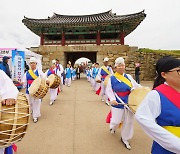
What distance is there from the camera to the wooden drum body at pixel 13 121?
169cm

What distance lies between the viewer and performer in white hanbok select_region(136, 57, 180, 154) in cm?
137

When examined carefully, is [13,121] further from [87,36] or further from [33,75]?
[87,36]

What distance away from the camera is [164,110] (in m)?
1.42

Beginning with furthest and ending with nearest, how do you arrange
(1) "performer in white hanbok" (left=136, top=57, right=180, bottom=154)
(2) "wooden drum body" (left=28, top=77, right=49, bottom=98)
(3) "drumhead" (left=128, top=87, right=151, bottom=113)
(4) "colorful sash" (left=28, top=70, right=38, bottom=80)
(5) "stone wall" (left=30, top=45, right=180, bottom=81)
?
1. (5) "stone wall" (left=30, top=45, right=180, bottom=81)
2. (4) "colorful sash" (left=28, top=70, right=38, bottom=80)
3. (2) "wooden drum body" (left=28, top=77, right=49, bottom=98)
4. (3) "drumhead" (left=128, top=87, right=151, bottom=113)
5. (1) "performer in white hanbok" (left=136, top=57, right=180, bottom=154)

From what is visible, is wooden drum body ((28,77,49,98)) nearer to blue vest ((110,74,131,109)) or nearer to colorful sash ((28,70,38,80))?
colorful sash ((28,70,38,80))

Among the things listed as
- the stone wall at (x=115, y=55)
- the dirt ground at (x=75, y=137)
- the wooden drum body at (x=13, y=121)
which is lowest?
the dirt ground at (x=75, y=137)

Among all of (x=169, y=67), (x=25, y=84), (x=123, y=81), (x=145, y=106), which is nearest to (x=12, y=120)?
(x=145, y=106)

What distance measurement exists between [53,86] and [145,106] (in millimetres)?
5320

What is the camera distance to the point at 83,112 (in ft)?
19.0

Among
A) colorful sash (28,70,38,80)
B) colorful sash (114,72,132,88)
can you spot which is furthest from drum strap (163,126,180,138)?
colorful sash (28,70,38,80)

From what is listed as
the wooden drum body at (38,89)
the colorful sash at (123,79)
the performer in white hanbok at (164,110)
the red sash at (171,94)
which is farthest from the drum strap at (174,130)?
the wooden drum body at (38,89)

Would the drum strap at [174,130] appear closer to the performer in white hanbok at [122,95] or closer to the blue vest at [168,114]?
the blue vest at [168,114]

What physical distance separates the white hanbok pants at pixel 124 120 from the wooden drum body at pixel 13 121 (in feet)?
6.48

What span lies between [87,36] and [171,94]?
1900 centimetres
